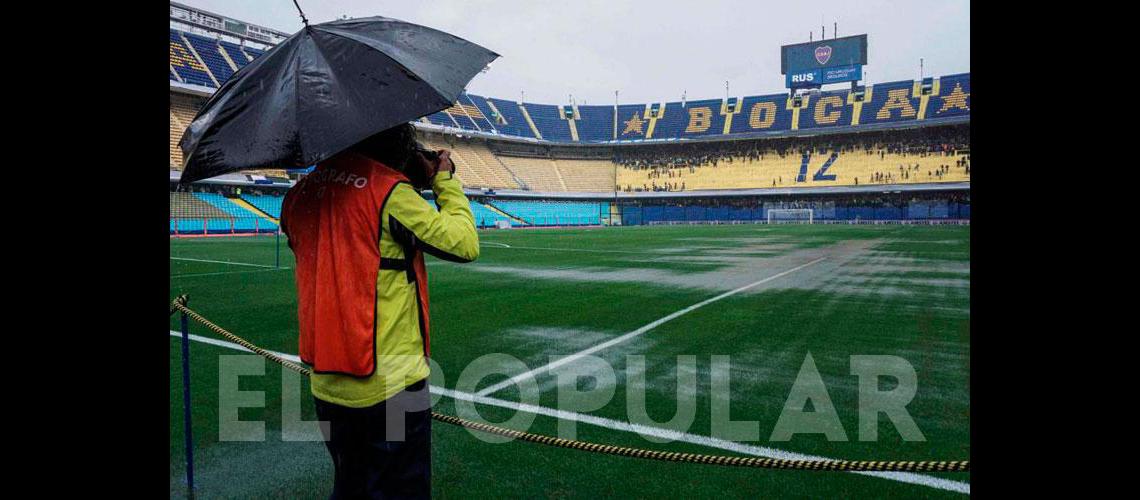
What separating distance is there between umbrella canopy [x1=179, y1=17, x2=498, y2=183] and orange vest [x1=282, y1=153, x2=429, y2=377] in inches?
8.2

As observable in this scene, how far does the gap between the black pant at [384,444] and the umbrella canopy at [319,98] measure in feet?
2.91

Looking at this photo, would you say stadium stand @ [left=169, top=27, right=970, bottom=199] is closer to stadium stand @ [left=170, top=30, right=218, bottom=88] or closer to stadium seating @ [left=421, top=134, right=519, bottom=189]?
stadium seating @ [left=421, top=134, right=519, bottom=189]

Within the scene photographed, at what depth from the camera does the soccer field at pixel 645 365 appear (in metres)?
3.50

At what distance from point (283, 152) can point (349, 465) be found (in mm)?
1150

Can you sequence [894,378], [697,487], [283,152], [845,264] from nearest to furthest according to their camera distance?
[283,152]
[697,487]
[894,378]
[845,264]

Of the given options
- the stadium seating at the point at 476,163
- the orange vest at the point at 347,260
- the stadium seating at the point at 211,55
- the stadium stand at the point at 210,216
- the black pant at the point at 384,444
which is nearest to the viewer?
the orange vest at the point at 347,260

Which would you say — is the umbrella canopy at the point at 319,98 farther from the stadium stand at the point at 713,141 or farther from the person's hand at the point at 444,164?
the stadium stand at the point at 713,141

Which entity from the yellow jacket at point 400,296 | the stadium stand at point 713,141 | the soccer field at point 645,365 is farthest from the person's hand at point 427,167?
the stadium stand at point 713,141

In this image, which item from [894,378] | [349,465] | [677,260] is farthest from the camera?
[677,260]
